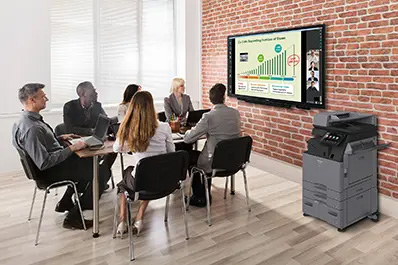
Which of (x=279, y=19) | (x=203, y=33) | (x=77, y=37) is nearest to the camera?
(x=279, y=19)

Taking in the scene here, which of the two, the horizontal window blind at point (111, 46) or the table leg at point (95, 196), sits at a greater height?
the horizontal window blind at point (111, 46)

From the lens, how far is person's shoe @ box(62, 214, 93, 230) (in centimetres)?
333

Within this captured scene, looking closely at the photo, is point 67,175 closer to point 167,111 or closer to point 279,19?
point 167,111

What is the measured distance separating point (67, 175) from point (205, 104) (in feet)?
12.1

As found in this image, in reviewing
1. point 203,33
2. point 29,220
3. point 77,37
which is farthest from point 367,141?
point 77,37

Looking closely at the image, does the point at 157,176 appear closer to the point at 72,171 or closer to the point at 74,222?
the point at 72,171

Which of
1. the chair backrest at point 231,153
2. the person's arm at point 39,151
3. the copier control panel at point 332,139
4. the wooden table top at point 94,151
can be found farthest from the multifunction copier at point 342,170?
the person's arm at point 39,151

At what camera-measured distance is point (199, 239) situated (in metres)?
3.13

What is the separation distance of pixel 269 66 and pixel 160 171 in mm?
2689

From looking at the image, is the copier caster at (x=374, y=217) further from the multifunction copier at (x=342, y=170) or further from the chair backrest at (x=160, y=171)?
the chair backrest at (x=160, y=171)

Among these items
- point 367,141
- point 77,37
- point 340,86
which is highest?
point 77,37

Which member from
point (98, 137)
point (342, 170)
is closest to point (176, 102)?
point (98, 137)

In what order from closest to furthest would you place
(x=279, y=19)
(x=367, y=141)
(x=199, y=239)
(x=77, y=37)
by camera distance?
(x=199, y=239), (x=367, y=141), (x=279, y=19), (x=77, y=37)

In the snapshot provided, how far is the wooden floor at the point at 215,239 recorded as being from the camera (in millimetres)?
2809
